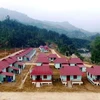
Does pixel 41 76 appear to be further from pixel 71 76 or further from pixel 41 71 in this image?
pixel 71 76

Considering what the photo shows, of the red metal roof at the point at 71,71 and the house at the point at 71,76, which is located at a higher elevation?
the red metal roof at the point at 71,71

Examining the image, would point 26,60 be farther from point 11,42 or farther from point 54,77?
point 11,42
